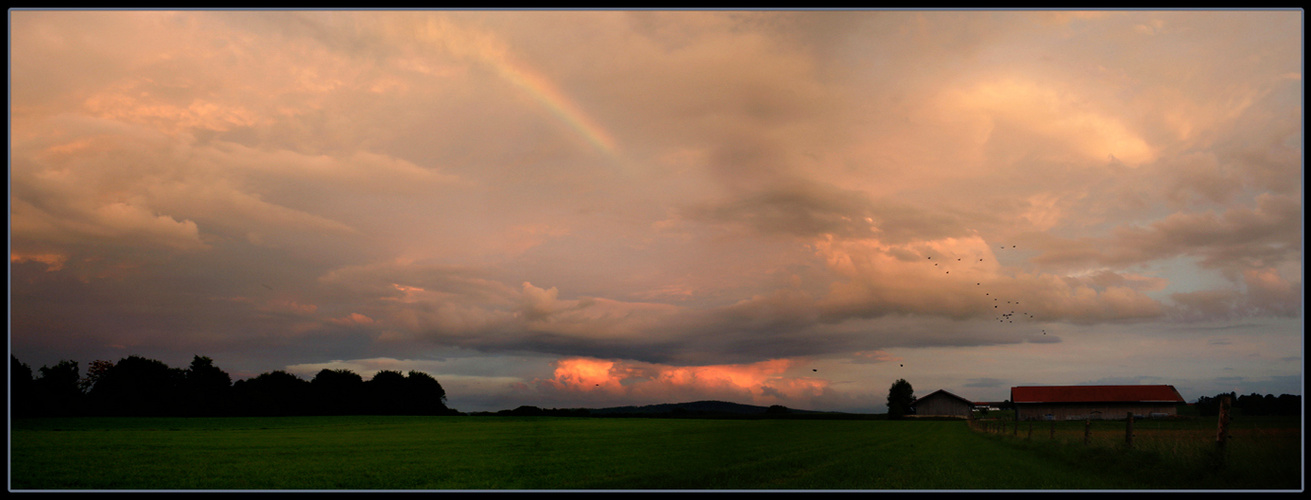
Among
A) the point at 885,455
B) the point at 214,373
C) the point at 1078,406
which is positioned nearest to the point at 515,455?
the point at 885,455

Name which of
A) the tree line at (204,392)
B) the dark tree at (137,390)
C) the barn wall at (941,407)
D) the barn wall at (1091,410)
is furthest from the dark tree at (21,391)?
the barn wall at (941,407)

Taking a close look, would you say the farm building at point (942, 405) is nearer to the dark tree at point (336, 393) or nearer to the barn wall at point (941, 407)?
the barn wall at point (941, 407)

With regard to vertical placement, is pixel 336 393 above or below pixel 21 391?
below

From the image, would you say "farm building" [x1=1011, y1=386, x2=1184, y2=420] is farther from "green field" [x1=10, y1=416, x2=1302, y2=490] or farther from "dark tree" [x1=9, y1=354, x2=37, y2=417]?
"dark tree" [x1=9, y1=354, x2=37, y2=417]

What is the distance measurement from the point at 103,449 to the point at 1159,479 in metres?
38.6

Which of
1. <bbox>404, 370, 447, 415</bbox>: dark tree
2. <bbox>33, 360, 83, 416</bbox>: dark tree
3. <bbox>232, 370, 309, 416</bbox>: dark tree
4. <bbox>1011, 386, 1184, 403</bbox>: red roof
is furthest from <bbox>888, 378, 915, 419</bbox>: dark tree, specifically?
<bbox>33, 360, 83, 416</bbox>: dark tree

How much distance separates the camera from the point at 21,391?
6150 cm

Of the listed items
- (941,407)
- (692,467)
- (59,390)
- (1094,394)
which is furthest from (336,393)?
(1094,394)

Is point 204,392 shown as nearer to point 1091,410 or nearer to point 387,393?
point 387,393

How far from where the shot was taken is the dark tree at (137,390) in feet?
252

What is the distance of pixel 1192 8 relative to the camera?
15.5 m

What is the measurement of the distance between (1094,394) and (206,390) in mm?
95948

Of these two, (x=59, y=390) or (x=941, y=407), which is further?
(x=941, y=407)
